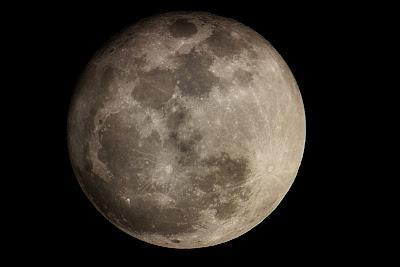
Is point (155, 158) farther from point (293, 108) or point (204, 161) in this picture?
point (293, 108)

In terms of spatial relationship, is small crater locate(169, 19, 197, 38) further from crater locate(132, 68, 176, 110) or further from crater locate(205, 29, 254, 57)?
crater locate(132, 68, 176, 110)

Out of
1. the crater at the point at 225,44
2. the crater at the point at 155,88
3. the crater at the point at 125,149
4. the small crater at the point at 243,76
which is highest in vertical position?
the crater at the point at 225,44

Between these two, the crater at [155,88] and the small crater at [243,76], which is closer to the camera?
the crater at [155,88]

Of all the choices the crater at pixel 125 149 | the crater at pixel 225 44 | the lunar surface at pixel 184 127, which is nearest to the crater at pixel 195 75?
the lunar surface at pixel 184 127

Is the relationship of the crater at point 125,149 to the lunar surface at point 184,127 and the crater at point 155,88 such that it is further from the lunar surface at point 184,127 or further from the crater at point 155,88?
the crater at point 155,88

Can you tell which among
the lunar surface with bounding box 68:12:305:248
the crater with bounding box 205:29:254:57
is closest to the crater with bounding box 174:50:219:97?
the lunar surface with bounding box 68:12:305:248

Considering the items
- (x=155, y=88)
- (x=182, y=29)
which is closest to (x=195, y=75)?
(x=155, y=88)

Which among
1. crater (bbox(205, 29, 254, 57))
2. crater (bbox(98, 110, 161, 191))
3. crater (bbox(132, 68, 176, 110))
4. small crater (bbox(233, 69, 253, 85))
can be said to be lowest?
crater (bbox(98, 110, 161, 191))

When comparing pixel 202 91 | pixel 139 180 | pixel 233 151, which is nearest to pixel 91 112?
pixel 139 180
